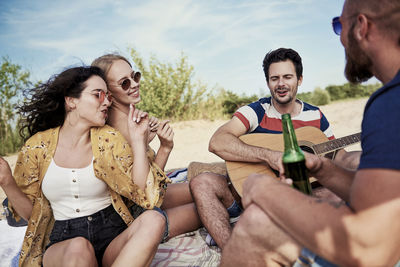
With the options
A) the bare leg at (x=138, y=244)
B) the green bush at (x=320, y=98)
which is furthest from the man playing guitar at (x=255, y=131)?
the green bush at (x=320, y=98)

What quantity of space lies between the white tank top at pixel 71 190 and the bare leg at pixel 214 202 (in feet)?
3.30

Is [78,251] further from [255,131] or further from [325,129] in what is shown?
[325,129]

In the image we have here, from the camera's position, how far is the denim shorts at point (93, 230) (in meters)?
2.31

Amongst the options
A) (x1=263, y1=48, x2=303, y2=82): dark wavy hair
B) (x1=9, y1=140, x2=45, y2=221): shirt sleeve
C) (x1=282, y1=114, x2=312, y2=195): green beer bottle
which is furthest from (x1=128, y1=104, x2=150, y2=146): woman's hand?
(x1=263, y1=48, x2=303, y2=82): dark wavy hair

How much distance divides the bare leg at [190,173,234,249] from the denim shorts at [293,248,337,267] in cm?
111

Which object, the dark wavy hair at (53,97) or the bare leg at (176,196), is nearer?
the dark wavy hair at (53,97)

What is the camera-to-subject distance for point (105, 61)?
3.04 m

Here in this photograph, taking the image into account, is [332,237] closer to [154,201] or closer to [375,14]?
[375,14]

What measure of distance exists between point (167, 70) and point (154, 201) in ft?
38.1

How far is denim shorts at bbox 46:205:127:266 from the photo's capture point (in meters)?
2.31

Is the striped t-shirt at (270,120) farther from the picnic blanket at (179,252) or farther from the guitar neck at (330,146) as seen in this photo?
the picnic blanket at (179,252)

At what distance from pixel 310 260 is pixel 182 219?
5.96 feet

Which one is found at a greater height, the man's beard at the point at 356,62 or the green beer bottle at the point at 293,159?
the man's beard at the point at 356,62

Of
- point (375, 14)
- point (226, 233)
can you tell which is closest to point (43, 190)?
point (226, 233)
